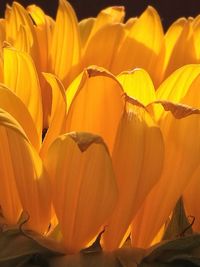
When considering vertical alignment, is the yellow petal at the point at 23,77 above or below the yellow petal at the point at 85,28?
above

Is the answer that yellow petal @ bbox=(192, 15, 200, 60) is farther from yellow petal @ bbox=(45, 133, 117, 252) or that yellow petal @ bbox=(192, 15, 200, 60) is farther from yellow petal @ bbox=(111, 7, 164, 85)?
yellow petal @ bbox=(45, 133, 117, 252)

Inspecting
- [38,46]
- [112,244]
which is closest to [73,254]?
[112,244]

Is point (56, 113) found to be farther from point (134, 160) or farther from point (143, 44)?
point (143, 44)

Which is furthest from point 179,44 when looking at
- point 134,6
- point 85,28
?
point 134,6

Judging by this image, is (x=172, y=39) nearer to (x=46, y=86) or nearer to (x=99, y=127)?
(x=46, y=86)

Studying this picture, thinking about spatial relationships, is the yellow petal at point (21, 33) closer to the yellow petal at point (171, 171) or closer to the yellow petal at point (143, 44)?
the yellow petal at point (143, 44)

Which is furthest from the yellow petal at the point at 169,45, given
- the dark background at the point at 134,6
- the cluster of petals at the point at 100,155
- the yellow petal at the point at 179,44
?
the dark background at the point at 134,6
